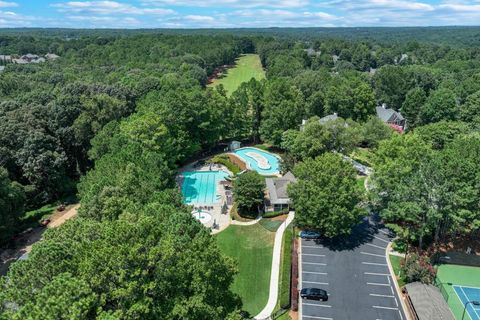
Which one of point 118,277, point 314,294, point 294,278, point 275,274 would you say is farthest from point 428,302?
point 118,277

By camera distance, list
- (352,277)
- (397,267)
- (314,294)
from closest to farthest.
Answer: (314,294)
(352,277)
(397,267)

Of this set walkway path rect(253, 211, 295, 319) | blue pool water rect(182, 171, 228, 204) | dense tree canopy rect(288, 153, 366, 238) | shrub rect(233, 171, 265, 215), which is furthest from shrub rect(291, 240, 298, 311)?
blue pool water rect(182, 171, 228, 204)

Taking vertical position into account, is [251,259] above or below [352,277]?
below

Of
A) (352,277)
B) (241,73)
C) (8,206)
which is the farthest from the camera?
(241,73)

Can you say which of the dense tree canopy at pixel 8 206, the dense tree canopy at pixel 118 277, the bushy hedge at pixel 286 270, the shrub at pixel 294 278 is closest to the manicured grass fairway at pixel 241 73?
the dense tree canopy at pixel 8 206

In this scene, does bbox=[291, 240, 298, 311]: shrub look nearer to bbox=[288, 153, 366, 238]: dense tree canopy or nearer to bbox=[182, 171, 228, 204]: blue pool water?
bbox=[288, 153, 366, 238]: dense tree canopy

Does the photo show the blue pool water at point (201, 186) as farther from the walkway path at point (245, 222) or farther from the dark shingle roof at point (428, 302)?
the dark shingle roof at point (428, 302)

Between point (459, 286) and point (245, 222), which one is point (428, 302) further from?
point (245, 222)
